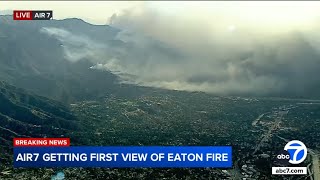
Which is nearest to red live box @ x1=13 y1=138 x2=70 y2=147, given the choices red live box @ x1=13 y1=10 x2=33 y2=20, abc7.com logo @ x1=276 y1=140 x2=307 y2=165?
red live box @ x1=13 y1=10 x2=33 y2=20

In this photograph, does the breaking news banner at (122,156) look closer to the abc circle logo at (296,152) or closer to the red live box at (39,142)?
the red live box at (39,142)

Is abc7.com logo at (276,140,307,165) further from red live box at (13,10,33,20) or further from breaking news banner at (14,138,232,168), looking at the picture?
red live box at (13,10,33,20)

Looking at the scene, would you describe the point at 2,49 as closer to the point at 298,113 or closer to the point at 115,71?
the point at 115,71

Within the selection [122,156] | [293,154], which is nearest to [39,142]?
[122,156]

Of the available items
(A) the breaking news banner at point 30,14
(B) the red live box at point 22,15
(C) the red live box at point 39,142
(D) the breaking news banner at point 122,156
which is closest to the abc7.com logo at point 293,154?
(D) the breaking news banner at point 122,156

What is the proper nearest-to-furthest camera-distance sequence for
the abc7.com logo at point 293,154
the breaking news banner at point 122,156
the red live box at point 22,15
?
the breaking news banner at point 122,156 → the abc7.com logo at point 293,154 → the red live box at point 22,15
